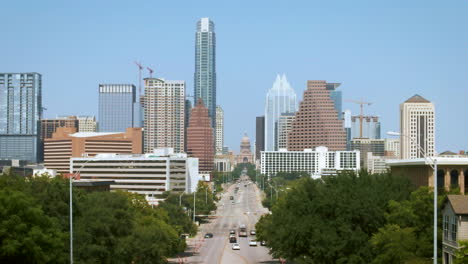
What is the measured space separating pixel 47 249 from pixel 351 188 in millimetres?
32801

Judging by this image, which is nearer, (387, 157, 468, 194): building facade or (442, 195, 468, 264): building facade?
(442, 195, 468, 264): building facade

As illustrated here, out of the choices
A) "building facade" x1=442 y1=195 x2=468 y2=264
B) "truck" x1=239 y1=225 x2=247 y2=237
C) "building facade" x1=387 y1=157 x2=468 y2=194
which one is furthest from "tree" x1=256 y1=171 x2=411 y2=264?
"truck" x1=239 y1=225 x2=247 y2=237

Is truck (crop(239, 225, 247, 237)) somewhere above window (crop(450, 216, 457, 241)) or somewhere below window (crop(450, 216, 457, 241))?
below

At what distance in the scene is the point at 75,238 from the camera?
69.1 m

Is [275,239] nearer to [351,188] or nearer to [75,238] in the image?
[351,188]

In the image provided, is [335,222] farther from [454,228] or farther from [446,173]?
[446,173]

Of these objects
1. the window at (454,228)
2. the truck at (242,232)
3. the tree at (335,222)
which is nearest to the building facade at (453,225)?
the window at (454,228)

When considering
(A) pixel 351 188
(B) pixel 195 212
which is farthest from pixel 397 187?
(B) pixel 195 212

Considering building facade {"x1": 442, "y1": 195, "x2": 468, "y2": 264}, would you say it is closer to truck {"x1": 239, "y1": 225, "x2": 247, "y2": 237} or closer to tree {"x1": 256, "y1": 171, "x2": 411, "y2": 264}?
tree {"x1": 256, "y1": 171, "x2": 411, "y2": 264}

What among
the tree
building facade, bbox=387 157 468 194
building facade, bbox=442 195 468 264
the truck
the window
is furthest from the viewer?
the truck

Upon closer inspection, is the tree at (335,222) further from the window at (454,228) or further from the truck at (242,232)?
the truck at (242,232)

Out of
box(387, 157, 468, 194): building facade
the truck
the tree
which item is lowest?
the truck

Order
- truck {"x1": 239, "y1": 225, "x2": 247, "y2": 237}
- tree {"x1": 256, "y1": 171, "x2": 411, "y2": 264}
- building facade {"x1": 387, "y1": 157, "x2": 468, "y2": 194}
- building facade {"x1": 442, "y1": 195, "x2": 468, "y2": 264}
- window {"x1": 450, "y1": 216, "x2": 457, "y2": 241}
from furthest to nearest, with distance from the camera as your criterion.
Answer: truck {"x1": 239, "y1": 225, "x2": 247, "y2": 237}
building facade {"x1": 387, "y1": 157, "x2": 468, "y2": 194}
tree {"x1": 256, "y1": 171, "x2": 411, "y2": 264}
window {"x1": 450, "y1": 216, "x2": 457, "y2": 241}
building facade {"x1": 442, "y1": 195, "x2": 468, "y2": 264}

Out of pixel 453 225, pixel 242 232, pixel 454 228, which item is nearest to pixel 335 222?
pixel 453 225
